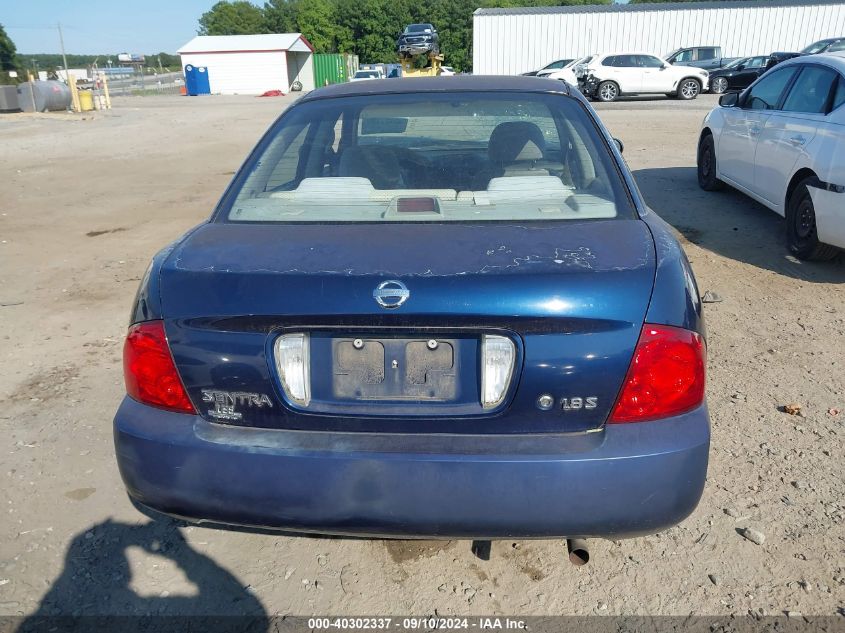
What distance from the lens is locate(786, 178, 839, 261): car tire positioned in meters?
5.48

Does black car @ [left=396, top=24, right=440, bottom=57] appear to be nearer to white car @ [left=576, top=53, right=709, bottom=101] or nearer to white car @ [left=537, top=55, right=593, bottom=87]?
white car @ [left=537, top=55, right=593, bottom=87]

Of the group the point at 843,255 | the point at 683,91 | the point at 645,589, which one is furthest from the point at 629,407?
the point at 683,91

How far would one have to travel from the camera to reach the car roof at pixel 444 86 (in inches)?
119

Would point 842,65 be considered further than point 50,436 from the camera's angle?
Yes

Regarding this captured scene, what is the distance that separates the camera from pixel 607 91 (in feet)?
79.6

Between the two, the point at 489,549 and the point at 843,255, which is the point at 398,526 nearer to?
the point at 489,549

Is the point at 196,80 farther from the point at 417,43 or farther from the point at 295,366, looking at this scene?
the point at 295,366

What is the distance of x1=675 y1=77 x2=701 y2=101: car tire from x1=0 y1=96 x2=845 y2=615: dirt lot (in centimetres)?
2032

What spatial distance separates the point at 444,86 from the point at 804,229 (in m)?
3.99

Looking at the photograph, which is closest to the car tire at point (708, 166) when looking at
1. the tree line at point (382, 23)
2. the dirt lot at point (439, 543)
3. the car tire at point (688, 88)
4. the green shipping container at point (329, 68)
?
the dirt lot at point (439, 543)

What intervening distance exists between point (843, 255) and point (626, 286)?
505cm

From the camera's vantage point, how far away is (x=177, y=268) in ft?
6.70

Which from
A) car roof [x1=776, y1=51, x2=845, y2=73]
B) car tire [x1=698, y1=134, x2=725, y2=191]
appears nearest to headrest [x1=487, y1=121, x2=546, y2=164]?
car roof [x1=776, y1=51, x2=845, y2=73]

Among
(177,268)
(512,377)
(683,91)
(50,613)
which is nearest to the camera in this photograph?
(512,377)
